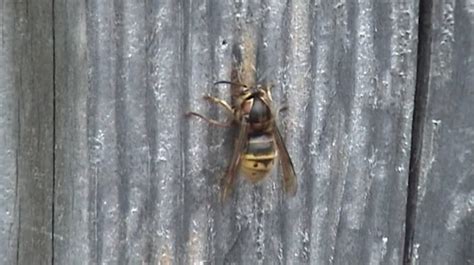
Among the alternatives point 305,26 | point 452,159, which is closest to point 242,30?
point 305,26

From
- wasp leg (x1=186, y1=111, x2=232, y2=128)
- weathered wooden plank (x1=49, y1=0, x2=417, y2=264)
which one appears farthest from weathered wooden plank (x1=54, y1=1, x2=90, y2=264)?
wasp leg (x1=186, y1=111, x2=232, y2=128)

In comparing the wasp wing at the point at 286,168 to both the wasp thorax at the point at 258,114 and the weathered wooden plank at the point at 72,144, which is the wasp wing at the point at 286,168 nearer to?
the wasp thorax at the point at 258,114

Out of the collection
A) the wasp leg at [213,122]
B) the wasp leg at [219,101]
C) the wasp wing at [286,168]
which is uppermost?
the wasp leg at [219,101]

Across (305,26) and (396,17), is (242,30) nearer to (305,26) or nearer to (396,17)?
(305,26)

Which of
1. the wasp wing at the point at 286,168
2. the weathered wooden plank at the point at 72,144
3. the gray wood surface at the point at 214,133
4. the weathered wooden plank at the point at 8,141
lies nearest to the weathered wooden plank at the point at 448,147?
the gray wood surface at the point at 214,133

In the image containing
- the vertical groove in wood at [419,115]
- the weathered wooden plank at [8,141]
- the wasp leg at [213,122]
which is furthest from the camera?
the vertical groove in wood at [419,115]
